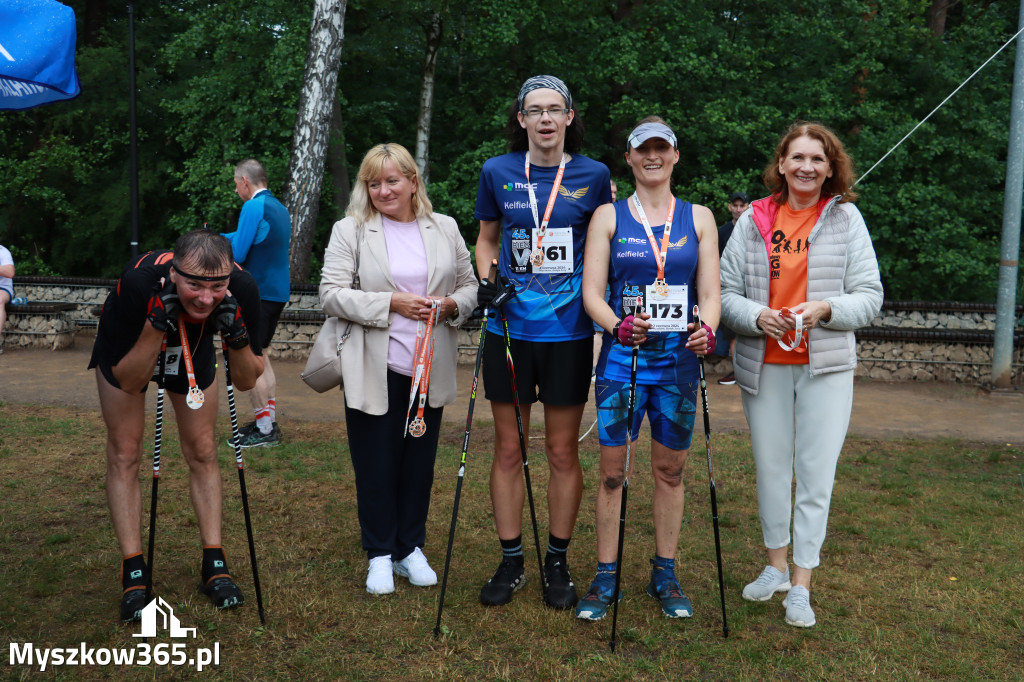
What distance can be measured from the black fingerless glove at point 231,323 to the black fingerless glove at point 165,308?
15cm

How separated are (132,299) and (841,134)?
45.1ft

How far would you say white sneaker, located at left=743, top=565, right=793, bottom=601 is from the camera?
12.9 ft

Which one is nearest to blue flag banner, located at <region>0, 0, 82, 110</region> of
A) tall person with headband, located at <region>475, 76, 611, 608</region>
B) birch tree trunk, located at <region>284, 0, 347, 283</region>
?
tall person with headband, located at <region>475, 76, 611, 608</region>

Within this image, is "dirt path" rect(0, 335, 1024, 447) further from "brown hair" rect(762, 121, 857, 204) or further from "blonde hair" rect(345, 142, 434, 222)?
"brown hair" rect(762, 121, 857, 204)

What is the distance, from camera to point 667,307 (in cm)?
356

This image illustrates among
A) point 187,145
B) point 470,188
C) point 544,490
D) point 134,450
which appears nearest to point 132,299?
point 134,450

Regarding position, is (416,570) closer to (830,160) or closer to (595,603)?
(595,603)

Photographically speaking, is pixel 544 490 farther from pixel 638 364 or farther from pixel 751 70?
pixel 751 70

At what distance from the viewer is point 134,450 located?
3.68 m

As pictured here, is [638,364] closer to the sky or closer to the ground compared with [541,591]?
closer to the sky

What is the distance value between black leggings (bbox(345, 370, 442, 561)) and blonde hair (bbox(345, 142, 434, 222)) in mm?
745

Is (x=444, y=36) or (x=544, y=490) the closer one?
(x=544, y=490)

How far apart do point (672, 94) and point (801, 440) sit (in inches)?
481

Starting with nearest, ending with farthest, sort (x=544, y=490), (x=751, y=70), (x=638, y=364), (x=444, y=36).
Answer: (x=638, y=364) → (x=544, y=490) → (x=751, y=70) → (x=444, y=36)
